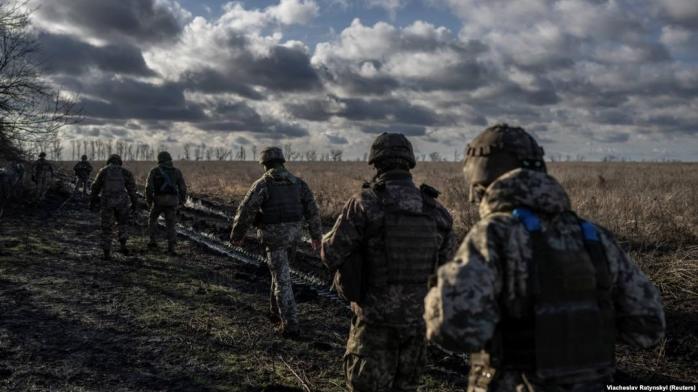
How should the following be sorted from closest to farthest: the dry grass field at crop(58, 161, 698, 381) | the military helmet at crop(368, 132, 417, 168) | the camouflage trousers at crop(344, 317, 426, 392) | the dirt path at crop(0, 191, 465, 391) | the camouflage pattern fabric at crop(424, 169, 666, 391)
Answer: the camouflage pattern fabric at crop(424, 169, 666, 391), the camouflage trousers at crop(344, 317, 426, 392), the military helmet at crop(368, 132, 417, 168), the dirt path at crop(0, 191, 465, 391), the dry grass field at crop(58, 161, 698, 381)

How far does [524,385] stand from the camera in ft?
7.89

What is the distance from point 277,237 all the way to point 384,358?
121 inches

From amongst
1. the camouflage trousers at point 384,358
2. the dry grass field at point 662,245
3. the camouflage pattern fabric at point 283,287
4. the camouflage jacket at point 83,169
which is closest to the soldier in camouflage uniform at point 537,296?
the camouflage trousers at point 384,358

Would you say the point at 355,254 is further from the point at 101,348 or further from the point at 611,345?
the point at 101,348

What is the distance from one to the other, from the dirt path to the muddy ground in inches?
0.6

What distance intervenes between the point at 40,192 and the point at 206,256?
12.7 m

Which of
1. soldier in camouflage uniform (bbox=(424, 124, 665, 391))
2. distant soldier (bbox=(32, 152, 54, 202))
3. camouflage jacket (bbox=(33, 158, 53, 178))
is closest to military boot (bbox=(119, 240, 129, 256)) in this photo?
soldier in camouflage uniform (bbox=(424, 124, 665, 391))

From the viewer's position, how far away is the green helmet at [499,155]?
8.53 feet

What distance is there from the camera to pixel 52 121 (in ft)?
65.9

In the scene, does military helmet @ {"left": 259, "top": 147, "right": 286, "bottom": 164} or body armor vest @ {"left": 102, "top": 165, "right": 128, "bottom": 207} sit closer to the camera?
military helmet @ {"left": 259, "top": 147, "right": 286, "bottom": 164}

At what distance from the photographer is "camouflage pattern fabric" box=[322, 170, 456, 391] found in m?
3.72

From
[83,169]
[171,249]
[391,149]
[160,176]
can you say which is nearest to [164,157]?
[160,176]

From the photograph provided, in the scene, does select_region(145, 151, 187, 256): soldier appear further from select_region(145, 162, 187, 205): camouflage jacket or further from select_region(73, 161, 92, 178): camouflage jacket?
select_region(73, 161, 92, 178): camouflage jacket

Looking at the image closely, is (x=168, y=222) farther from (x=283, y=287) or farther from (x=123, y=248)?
(x=283, y=287)
